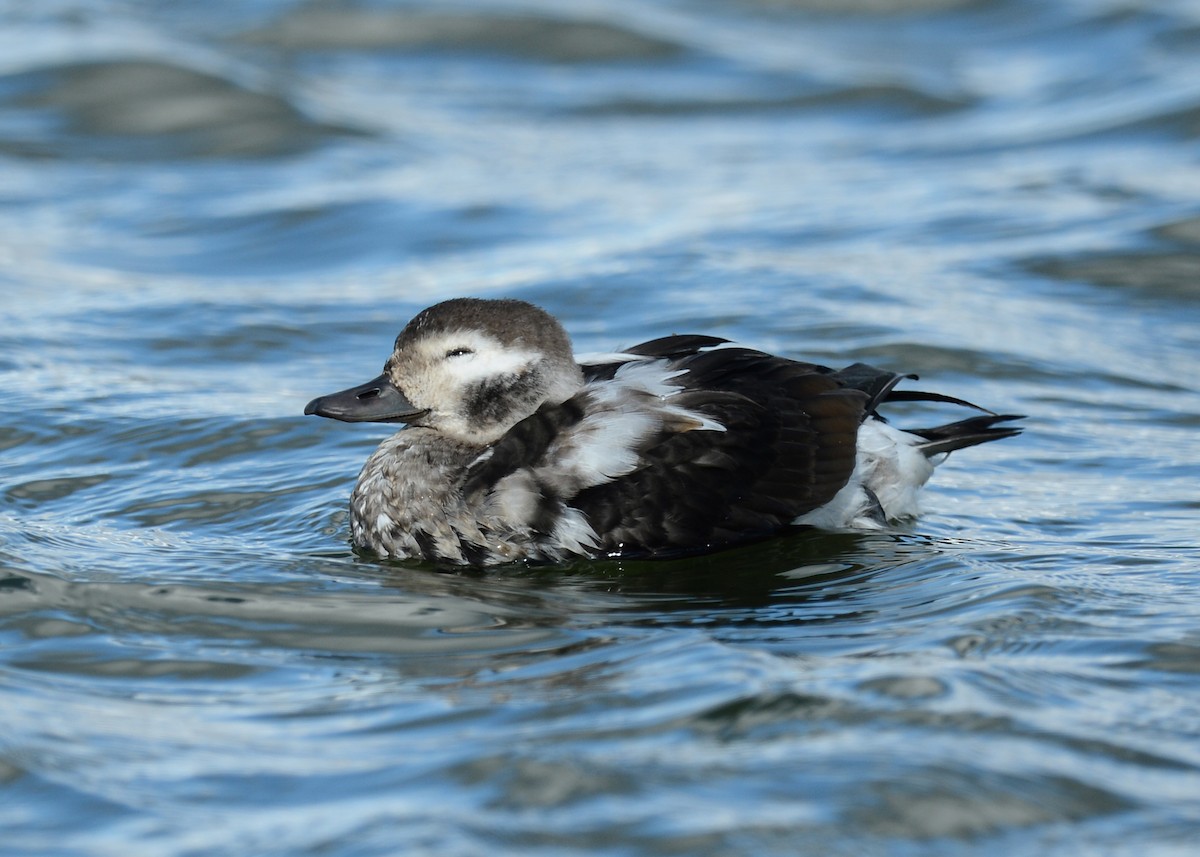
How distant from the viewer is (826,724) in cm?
433

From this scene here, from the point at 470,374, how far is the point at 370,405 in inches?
13.9

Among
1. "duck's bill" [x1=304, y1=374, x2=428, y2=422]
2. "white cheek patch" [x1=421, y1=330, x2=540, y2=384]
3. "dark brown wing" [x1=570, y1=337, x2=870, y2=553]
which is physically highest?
"white cheek patch" [x1=421, y1=330, x2=540, y2=384]

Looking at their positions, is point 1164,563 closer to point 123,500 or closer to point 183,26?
point 123,500

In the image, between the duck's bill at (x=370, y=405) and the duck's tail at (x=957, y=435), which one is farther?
the duck's tail at (x=957, y=435)

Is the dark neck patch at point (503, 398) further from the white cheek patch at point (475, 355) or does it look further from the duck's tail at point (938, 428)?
the duck's tail at point (938, 428)

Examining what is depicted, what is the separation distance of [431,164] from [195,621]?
26.0 ft

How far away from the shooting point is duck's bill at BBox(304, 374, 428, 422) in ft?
19.3

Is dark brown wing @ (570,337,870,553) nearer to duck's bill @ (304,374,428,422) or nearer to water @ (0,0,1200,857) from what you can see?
water @ (0,0,1200,857)

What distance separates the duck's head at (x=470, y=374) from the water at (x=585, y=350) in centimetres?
52

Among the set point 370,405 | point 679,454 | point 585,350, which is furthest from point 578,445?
point 585,350

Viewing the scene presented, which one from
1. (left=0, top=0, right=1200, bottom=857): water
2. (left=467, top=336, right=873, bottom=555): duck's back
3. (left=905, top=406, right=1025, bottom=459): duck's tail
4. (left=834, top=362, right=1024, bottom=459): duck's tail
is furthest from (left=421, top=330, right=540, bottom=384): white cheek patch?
(left=905, top=406, right=1025, bottom=459): duck's tail

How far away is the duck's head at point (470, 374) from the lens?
580 centimetres

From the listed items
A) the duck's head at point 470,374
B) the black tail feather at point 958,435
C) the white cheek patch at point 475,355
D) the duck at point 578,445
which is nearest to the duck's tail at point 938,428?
the black tail feather at point 958,435

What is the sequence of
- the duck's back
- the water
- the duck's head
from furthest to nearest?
the duck's head
the duck's back
the water
